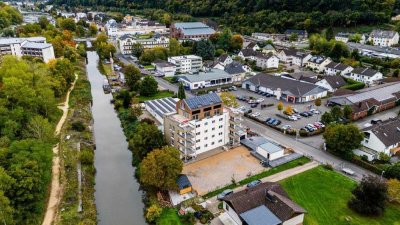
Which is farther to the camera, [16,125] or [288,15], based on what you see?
[288,15]

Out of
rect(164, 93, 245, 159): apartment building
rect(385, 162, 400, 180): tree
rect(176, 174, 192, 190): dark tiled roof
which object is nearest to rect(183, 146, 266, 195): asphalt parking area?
rect(176, 174, 192, 190): dark tiled roof

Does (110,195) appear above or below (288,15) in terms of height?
below

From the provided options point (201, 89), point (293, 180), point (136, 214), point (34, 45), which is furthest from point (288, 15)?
point (136, 214)

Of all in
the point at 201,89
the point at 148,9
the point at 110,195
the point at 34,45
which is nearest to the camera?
the point at 110,195

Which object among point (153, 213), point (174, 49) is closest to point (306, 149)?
point (153, 213)

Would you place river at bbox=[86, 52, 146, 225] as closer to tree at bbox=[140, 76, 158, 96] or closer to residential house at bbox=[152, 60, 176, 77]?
tree at bbox=[140, 76, 158, 96]

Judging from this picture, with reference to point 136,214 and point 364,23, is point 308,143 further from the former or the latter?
point 364,23

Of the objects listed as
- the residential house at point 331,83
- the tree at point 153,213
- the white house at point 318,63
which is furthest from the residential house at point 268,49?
the tree at point 153,213

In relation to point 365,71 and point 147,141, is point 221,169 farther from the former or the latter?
point 365,71
